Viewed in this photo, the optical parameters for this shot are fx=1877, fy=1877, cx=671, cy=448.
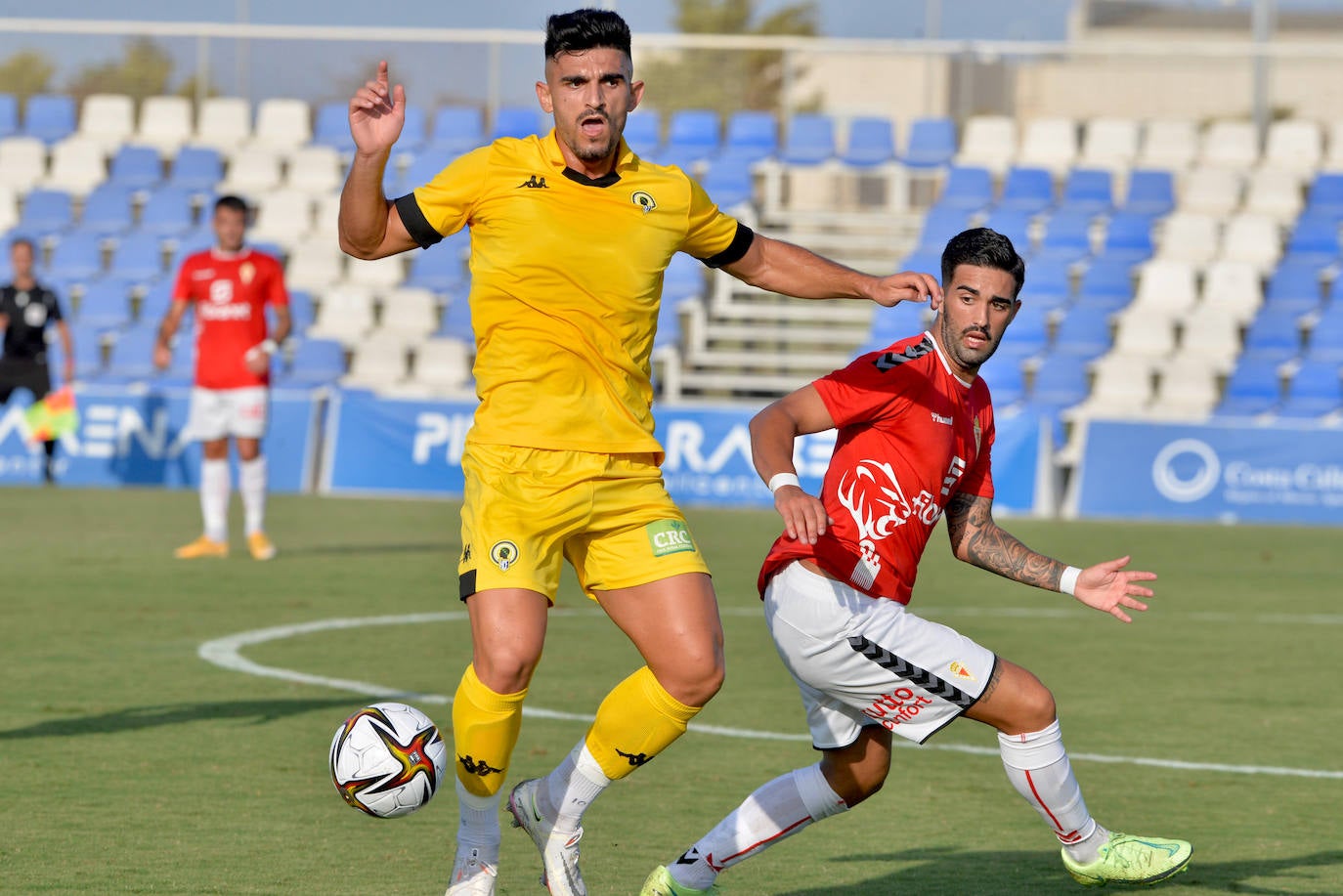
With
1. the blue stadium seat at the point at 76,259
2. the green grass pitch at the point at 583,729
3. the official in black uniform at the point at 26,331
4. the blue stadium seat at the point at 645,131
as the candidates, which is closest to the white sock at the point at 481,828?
the green grass pitch at the point at 583,729

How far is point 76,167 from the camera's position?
25.5m

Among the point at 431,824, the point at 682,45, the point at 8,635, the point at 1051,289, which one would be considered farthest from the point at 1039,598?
the point at 682,45

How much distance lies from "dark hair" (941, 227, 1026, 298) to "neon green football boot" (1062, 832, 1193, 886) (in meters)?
1.50

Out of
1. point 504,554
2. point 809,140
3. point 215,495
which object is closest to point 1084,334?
point 809,140

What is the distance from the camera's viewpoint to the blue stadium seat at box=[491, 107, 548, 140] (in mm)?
24281

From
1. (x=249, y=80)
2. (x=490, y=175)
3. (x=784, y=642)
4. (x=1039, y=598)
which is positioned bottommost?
(x=1039, y=598)

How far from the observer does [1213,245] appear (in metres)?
22.5

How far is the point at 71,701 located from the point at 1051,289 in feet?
52.9

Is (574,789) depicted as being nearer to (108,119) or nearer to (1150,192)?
(1150,192)

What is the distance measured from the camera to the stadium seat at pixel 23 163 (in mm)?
25422

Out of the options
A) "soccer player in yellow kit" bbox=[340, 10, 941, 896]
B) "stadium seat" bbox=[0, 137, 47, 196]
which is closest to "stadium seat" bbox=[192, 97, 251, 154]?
"stadium seat" bbox=[0, 137, 47, 196]

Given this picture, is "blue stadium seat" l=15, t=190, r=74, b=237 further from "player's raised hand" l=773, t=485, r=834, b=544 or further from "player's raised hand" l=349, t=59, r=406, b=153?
"player's raised hand" l=773, t=485, r=834, b=544

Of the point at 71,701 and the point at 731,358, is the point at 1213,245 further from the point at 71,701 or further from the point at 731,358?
the point at 71,701

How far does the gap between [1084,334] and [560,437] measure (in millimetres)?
17287
